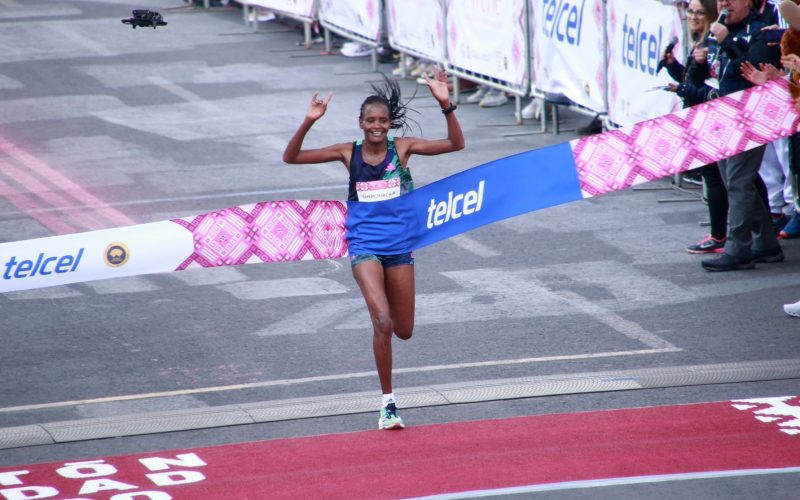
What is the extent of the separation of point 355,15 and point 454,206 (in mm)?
15316

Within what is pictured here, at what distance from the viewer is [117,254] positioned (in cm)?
860

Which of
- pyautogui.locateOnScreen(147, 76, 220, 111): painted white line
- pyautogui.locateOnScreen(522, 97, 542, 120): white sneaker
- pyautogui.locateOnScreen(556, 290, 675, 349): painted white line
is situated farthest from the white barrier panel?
pyautogui.locateOnScreen(556, 290, 675, 349): painted white line

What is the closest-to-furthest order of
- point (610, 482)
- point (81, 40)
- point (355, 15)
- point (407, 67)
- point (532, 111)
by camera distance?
point (610, 482), point (532, 111), point (407, 67), point (355, 15), point (81, 40)

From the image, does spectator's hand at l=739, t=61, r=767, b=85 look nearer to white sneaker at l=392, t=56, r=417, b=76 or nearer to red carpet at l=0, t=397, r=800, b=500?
red carpet at l=0, t=397, r=800, b=500

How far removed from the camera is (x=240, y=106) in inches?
795

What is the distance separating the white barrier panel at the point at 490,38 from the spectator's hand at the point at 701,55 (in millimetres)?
6064

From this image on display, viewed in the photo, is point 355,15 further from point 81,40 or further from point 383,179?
point 383,179

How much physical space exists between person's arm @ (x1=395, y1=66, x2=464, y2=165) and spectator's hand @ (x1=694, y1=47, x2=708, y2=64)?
423cm

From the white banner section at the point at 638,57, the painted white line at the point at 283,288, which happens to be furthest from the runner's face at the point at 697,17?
the painted white line at the point at 283,288

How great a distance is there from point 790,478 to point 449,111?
303 centimetres

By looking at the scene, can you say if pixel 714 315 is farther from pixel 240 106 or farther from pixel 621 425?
pixel 240 106

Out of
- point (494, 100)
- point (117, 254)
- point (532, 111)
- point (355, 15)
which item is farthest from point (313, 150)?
point (355, 15)

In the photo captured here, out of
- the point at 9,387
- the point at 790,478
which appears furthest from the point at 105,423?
the point at 790,478

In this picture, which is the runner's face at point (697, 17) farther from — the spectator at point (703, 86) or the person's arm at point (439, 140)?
the person's arm at point (439, 140)
